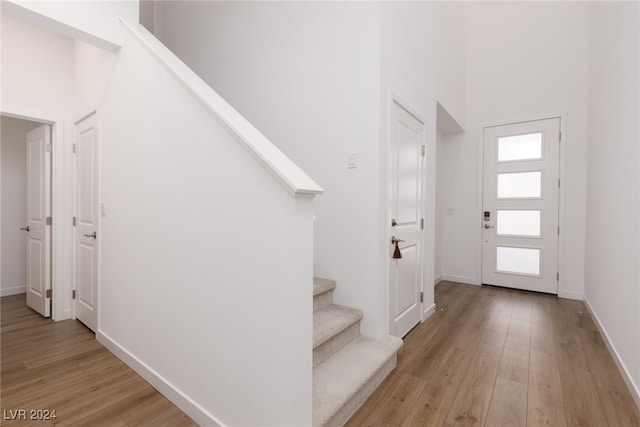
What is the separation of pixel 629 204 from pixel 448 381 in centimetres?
171

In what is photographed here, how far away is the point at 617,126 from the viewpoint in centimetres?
233

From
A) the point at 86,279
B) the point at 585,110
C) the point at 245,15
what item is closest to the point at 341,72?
the point at 245,15

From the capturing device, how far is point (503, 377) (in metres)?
2.03

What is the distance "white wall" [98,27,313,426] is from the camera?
4.13ft

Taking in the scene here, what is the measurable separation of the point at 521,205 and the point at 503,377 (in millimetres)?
2785

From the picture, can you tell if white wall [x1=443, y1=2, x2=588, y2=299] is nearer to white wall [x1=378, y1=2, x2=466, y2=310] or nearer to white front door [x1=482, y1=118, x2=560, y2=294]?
white front door [x1=482, y1=118, x2=560, y2=294]

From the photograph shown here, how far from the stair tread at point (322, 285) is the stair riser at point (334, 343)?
0.31 meters

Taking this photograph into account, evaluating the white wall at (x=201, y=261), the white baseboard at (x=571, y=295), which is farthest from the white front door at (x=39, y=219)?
the white baseboard at (x=571, y=295)

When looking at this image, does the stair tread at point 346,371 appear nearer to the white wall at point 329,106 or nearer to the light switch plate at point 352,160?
the white wall at point 329,106

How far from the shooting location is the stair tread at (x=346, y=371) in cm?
148

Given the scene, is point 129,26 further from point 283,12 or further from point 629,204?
point 629,204

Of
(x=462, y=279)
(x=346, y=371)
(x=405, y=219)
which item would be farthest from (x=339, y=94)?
(x=462, y=279)

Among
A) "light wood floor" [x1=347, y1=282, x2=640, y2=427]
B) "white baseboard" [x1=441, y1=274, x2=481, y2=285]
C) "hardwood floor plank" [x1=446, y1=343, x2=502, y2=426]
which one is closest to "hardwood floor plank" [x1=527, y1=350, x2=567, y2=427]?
"light wood floor" [x1=347, y1=282, x2=640, y2=427]

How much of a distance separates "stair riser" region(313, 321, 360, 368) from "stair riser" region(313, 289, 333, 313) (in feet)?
0.82
